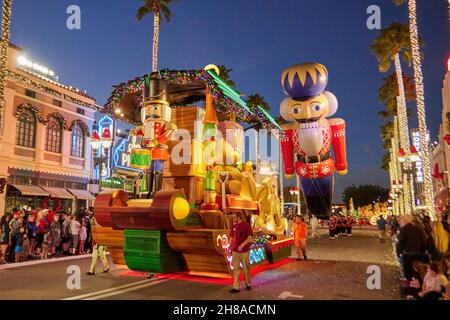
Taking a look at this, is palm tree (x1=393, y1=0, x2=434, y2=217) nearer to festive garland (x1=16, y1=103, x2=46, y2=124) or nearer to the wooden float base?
the wooden float base

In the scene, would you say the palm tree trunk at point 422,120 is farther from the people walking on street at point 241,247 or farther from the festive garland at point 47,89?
the festive garland at point 47,89

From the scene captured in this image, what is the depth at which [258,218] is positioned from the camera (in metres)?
13.0

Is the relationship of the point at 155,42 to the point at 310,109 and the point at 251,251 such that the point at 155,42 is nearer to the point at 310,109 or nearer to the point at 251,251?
the point at 310,109

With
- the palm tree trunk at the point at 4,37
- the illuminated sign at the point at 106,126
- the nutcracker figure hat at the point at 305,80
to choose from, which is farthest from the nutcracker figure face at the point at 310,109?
the illuminated sign at the point at 106,126

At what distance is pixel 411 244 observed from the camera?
786 cm

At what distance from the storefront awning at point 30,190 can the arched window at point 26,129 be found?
109 inches

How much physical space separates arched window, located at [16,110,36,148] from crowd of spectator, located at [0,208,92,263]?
979cm

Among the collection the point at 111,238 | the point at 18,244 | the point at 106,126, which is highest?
the point at 106,126

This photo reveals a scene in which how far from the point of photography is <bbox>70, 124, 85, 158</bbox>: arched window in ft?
Result: 95.9

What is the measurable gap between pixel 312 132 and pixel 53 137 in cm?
1873

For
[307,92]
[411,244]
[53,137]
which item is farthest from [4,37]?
[53,137]

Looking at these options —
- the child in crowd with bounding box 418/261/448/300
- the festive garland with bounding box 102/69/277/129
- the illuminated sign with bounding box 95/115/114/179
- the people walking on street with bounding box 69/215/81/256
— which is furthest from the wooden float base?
the illuminated sign with bounding box 95/115/114/179

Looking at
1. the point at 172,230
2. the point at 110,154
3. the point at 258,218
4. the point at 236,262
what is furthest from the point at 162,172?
the point at 110,154
